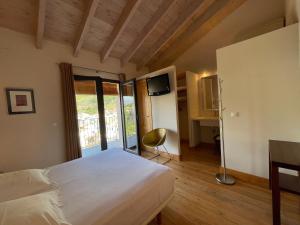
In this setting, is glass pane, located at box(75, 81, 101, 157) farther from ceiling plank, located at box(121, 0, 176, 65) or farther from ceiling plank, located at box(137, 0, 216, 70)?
ceiling plank, located at box(137, 0, 216, 70)

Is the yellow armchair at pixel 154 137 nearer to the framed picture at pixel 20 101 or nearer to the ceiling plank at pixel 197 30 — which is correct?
the framed picture at pixel 20 101

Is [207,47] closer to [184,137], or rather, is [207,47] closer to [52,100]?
[184,137]

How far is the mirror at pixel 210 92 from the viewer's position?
4246mm

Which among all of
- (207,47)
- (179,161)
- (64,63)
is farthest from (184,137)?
(64,63)

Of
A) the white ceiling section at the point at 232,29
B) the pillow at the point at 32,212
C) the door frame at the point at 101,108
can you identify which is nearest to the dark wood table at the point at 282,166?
the pillow at the point at 32,212

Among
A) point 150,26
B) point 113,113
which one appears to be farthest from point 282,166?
point 113,113

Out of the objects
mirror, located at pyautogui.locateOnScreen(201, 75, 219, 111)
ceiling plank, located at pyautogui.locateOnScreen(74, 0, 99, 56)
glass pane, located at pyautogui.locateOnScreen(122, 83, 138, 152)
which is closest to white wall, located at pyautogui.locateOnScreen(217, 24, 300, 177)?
mirror, located at pyautogui.locateOnScreen(201, 75, 219, 111)

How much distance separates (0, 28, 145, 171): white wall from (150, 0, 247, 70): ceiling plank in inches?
112

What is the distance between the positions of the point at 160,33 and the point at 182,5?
83 cm

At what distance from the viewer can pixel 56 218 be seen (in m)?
0.96

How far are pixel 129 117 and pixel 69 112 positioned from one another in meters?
1.81

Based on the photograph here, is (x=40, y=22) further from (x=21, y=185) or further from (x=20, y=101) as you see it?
(x=21, y=185)

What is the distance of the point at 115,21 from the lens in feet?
10.3

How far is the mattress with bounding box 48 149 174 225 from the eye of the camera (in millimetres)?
1098
